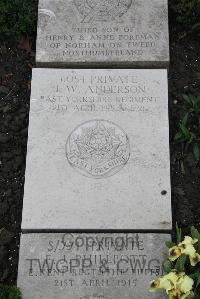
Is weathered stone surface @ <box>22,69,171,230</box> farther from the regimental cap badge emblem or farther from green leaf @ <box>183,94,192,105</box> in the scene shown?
the regimental cap badge emblem

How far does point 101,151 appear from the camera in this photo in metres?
4.50

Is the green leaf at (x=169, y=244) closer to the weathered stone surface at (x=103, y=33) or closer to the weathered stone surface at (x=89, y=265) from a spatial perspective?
the weathered stone surface at (x=89, y=265)

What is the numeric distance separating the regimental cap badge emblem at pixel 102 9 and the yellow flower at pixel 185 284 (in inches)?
111

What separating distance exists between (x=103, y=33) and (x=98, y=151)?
1345 mm

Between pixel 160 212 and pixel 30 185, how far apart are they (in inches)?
44.8

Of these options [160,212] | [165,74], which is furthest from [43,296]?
[165,74]

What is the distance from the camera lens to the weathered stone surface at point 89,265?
3998 mm

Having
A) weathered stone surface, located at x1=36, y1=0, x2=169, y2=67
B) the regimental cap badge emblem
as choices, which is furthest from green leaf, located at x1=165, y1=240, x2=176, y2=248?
the regimental cap badge emblem

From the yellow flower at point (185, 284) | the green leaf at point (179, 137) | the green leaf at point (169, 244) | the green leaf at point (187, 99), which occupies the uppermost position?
the green leaf at point (187, 99)

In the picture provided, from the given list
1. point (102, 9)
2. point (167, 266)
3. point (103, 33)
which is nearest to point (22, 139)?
point (103, 33)

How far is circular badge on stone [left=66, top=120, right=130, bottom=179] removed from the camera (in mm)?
4449

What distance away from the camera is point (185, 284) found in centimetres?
353

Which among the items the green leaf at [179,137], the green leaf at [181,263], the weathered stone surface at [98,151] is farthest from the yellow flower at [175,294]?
the green leaf at [179,137]

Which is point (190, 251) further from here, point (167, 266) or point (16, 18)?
point (16, 18)
